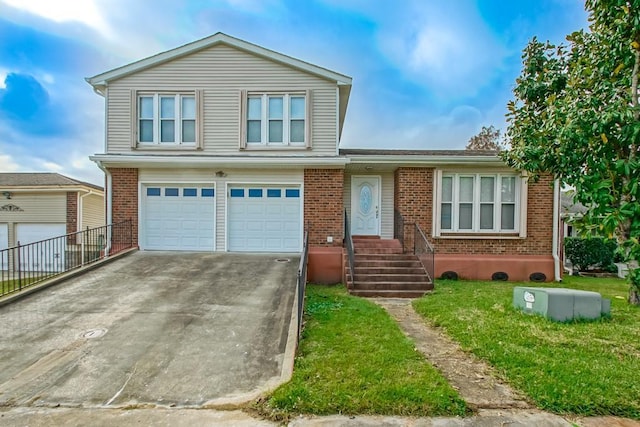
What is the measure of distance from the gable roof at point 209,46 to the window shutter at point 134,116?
0.70 metres

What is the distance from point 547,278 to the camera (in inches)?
401

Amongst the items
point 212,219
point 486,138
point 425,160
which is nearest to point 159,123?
point 212,219

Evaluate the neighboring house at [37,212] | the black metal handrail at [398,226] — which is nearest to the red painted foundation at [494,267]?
the black metal handrail at [398,226]

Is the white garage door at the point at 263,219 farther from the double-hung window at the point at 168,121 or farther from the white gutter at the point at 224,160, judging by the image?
the double-hung window at the point at 168,121

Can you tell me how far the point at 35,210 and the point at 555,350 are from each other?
68.2 feet

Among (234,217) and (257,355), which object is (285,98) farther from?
(257,355)

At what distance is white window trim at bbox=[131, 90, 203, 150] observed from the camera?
1055cm

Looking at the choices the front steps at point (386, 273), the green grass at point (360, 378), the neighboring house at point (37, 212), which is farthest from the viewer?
the neighboring house at point (37, 212)

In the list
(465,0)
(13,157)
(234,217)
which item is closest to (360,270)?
(234,217)

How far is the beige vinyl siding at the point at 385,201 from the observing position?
11.3m

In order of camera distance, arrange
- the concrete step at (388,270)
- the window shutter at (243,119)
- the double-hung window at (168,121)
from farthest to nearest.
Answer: the double-hung window at (168,121)
the window shutter at (243,119)
the concrete step at (388,270)

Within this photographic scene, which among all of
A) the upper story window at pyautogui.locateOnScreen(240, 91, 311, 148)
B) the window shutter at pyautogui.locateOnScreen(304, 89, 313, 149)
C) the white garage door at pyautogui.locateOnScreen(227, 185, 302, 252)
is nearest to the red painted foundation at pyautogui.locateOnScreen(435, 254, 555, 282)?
the white garage door at pyautogui.locateOnScreen(227, 185, 302, 252)

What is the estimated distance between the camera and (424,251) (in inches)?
377

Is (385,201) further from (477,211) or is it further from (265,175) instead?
(265,175)
